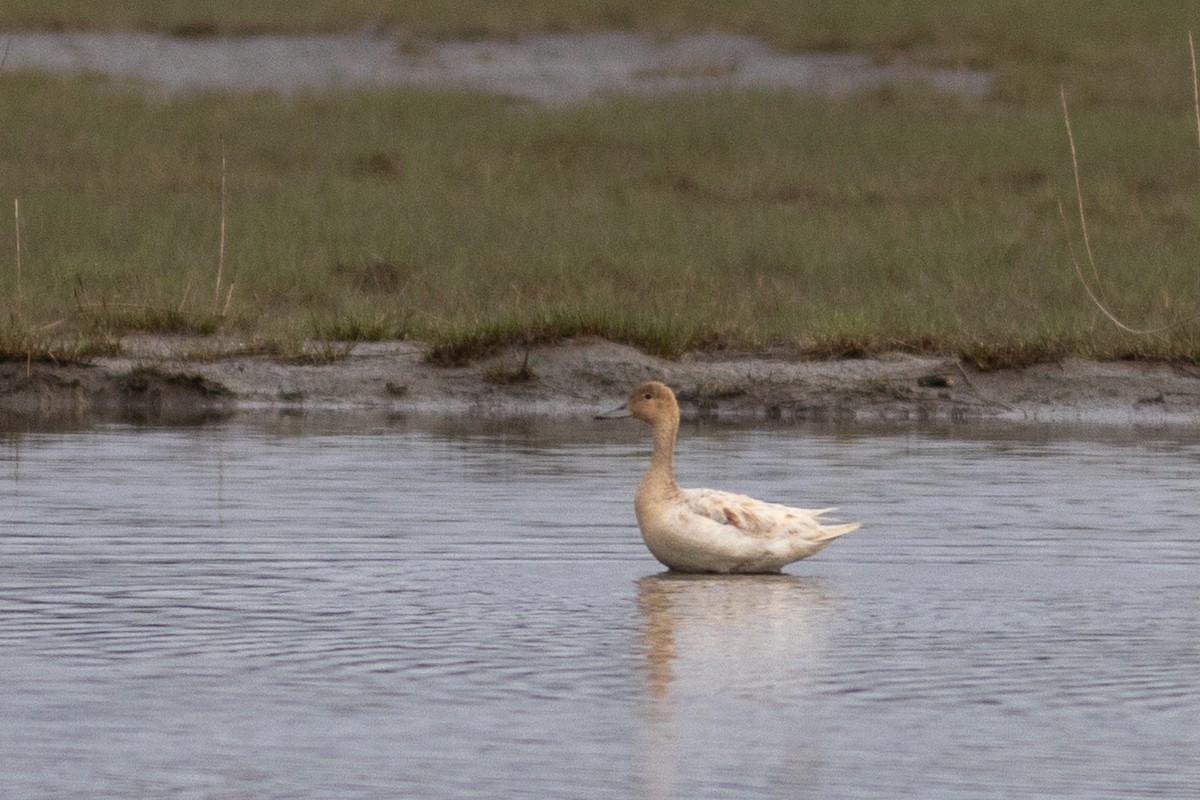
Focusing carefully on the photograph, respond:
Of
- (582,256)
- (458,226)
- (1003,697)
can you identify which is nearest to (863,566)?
(1003,697)

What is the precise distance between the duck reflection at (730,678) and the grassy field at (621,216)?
24.5ft

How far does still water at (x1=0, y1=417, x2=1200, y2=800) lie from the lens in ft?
22.6

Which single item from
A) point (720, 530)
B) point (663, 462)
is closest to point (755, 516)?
point (720, 530)

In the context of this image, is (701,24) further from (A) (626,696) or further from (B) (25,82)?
(A) (626,696)

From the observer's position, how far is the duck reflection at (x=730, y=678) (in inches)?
269

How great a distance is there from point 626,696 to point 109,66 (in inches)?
1091

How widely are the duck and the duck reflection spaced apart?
0.08 meters

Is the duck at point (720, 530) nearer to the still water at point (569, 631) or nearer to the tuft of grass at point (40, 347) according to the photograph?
the still water at point (569, 631)

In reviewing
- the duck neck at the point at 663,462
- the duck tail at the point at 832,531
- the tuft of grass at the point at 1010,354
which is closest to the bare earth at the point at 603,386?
the tuft of grass at the point at 1010,354

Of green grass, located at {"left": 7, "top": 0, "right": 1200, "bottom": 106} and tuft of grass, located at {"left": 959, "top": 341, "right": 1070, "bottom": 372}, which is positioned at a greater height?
green grass, located at {"left": 7, "top": 0, "right": 1200, "bottom": 106}

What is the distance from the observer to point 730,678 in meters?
8.07

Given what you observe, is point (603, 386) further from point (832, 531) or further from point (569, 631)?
point (569, 631)

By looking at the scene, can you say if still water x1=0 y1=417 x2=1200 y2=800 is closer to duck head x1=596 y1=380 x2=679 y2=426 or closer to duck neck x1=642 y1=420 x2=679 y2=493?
duck neck x1=642 y1=420 x2=679 y2=493

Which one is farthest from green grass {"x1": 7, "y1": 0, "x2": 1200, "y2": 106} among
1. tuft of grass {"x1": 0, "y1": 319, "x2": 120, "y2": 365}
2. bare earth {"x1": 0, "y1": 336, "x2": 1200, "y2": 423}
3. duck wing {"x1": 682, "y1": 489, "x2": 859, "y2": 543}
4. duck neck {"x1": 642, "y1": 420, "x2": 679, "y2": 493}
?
duck wing {"x1": 682, "y1": 489, "x2": 859, "y2": 543}
